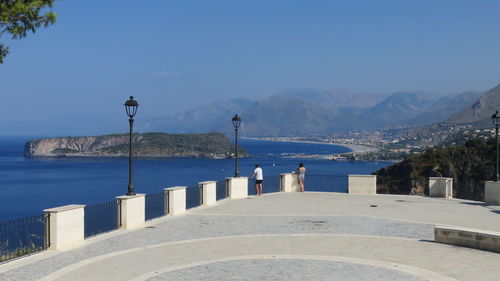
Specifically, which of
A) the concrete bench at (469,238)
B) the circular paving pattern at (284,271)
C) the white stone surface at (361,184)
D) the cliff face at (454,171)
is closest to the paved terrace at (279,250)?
the circular paving pattern at (284,271)

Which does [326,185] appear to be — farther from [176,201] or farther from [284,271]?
[284,271]

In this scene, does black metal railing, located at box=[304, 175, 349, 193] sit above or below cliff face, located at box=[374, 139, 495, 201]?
below

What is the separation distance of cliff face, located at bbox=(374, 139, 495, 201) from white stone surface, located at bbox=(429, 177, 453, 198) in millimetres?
41119

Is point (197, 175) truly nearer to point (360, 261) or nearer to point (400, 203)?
point (400, 203)

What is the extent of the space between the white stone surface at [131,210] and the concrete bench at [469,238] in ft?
32.2

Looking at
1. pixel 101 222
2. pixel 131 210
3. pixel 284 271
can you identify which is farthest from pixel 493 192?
pixel 101 222

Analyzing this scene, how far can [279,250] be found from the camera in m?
14.1

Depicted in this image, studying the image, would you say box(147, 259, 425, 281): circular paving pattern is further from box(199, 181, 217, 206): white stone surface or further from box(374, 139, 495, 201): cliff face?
box(374, 139, 495, 201): cliff face

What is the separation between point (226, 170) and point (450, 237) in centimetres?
14077

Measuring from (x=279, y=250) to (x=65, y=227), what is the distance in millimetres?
6056

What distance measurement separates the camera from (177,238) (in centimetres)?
1573

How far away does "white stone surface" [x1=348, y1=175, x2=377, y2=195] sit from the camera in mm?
28392

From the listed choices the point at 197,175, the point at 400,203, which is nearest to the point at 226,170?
the point at 197,175

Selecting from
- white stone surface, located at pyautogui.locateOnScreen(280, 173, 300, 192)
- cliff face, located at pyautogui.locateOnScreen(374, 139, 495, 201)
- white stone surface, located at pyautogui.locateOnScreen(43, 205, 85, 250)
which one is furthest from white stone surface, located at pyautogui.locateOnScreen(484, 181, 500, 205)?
cliff face, located at pyautogui.locateOnScreen(374, 139, 495, 201)
